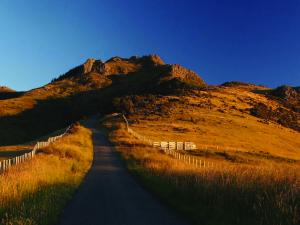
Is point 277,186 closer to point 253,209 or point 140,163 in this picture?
point 253,209

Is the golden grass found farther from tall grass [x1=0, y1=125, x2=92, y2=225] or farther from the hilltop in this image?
tall grass [x1=0, y1=125, x2=92, y2=225]

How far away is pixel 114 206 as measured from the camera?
1592 centimetres

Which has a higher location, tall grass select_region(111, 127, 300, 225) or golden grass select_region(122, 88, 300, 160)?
golden grass select_region(122, 88, 300, 160)

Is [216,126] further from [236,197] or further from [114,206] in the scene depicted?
[236,197]

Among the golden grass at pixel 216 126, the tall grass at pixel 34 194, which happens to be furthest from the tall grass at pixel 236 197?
the golden grass at pixel 216 126

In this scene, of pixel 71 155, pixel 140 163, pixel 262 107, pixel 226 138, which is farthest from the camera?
pixel 262 107

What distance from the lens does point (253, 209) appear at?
41.1 feet

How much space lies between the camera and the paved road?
13435 mm

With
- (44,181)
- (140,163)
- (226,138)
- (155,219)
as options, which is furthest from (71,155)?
(226,138)

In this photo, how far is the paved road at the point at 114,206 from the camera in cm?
1344

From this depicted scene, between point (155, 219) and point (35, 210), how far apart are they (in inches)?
134

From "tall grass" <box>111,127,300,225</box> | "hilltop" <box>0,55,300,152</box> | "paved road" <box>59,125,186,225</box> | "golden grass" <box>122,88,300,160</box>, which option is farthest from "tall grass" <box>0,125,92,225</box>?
"hilltop" <box>0,55,300,152</box>

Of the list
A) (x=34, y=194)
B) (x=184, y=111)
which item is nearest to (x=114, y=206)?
(x=34, y=194)

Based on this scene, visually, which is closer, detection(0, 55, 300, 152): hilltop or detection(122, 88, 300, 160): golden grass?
detection(122, 88, 300, 160): golden grass
